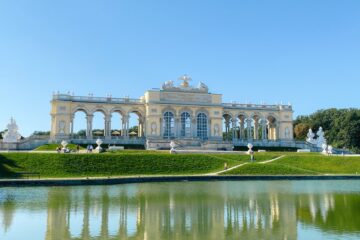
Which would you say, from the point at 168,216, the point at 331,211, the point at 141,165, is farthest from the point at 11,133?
the point at 331,211

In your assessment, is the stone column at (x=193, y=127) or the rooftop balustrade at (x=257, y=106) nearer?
the stone column at (x=193, y=127)

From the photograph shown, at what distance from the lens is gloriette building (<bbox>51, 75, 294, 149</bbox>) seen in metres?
59.5

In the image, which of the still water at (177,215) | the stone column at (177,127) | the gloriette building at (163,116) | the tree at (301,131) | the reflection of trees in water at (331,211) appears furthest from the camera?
the tree at (301,131)

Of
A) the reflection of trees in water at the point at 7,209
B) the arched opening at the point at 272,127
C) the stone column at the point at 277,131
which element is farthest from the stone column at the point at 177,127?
the reflection of trees in water at the point at 7,209

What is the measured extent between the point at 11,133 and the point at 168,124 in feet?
78.7

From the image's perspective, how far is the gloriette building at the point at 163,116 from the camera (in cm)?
5947

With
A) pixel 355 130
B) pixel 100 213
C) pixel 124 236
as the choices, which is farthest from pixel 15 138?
pixel 355 130

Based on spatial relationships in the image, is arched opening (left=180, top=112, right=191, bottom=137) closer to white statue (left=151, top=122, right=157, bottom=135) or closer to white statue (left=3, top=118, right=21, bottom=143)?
white statue (left=151, top=122, right=157, bottom=135)

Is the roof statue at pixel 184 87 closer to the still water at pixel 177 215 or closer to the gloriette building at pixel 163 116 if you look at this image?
the gloriette building at pixel 163 116

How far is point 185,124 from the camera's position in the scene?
64.4m

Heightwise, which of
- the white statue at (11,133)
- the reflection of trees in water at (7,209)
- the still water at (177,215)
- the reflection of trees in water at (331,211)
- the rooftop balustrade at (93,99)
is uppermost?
the rooftop balustrade at (93,99)

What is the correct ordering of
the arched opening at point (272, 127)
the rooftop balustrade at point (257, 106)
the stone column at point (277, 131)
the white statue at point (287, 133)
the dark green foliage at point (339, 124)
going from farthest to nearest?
1. the dark green foliage at point (339, 124)
2. the arched opening at point (272, 127)
3. the stone column at point (277, 131)
4. the white statue at point (287, 133)
5. the rooftop balustrade at point (257, 106)

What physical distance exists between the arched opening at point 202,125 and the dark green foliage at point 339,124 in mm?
32975

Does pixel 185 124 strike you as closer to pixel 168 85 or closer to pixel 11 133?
pixel 168 85
